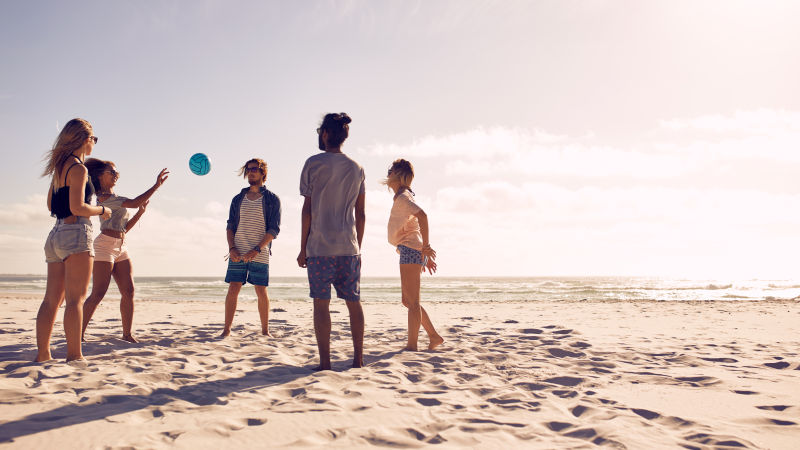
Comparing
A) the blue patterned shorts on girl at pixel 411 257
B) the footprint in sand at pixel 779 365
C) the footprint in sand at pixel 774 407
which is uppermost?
the blue patterned shorts on girl at pixel 411 257

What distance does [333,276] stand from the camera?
11.9 feet

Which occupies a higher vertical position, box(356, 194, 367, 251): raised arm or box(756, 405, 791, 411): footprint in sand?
box(356, 194, 367, 251): raised arm

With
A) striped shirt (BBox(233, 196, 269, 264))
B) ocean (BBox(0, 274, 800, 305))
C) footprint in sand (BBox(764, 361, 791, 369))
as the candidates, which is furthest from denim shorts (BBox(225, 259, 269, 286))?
ocean (BBox(0, 274, 800, 305))

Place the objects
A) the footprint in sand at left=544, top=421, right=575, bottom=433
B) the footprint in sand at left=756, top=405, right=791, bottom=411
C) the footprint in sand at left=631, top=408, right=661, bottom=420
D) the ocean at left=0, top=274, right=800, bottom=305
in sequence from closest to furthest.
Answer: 1. the footprint in sand at left=544, top=421, right=575, bottom=433
2. the footprint in sand at left=631, top=408, right=661, bottom=420
3. the footprint in sand at left=756, top=405, right=791, bottom=411
4. the ocean at left=0, top=274, right=800, bottom=305

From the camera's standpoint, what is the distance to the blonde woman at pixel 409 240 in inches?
176

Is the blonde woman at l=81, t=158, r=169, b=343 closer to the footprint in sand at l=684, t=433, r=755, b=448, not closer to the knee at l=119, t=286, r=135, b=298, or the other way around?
the knee at l=119, t=286, r=135, b=298

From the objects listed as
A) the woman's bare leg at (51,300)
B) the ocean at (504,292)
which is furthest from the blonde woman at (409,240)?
the ocean at (504,292)

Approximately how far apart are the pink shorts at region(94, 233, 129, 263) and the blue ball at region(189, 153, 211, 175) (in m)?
1.60

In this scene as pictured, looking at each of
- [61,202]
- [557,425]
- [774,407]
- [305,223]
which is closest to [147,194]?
[61,202]

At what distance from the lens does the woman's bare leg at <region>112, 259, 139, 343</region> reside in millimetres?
4859

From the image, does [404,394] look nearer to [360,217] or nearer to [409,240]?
[360,217]

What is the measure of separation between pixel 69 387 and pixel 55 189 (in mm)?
1586

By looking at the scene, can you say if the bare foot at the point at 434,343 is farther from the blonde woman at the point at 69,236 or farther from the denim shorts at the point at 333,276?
the blonde woman at the point at 69,236

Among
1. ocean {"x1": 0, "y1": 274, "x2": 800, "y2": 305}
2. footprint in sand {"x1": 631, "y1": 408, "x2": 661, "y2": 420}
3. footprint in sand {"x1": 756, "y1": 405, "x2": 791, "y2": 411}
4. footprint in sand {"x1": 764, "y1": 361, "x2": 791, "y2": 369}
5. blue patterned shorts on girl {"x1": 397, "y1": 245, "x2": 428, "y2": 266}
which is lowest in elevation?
ocean {"x1": 0, "y1": 274, "x2": 800, "y2": 305}
